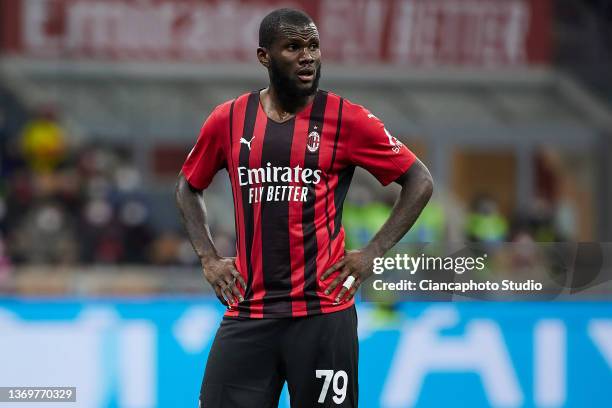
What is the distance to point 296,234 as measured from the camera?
389 centimetres

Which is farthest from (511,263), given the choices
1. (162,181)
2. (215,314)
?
(162,181)

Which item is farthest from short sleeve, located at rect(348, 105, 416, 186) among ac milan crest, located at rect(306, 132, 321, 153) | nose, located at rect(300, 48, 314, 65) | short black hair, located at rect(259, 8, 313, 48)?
short black hair, located at rect(259, 8, 313, 48)

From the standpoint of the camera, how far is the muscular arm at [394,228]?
3947 millimetres

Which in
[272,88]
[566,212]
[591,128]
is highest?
[272,88]

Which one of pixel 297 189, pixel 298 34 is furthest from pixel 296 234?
pixel 298 34

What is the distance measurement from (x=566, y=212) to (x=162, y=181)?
5329mm

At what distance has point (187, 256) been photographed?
1174 cm

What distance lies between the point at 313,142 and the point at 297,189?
0.16 metres

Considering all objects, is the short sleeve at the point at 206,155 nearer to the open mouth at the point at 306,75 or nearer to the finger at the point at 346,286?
the open mouth at the point at 306,75

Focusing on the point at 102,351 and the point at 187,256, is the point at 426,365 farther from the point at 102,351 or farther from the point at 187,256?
the point at 187,256

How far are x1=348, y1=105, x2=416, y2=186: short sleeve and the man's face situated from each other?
190mm

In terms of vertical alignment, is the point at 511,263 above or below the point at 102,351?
above

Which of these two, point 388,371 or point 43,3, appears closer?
point 388,371

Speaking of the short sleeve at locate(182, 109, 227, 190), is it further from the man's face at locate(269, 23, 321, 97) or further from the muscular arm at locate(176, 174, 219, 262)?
the man's face at locate(269, 23, 321, 97)
